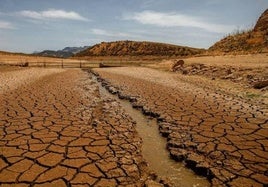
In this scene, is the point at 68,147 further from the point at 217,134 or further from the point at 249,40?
the point at 249,40

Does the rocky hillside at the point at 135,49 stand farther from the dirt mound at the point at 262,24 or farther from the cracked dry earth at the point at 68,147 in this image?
the cracked dry earth at the point at 68,147

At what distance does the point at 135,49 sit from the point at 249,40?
178 feet

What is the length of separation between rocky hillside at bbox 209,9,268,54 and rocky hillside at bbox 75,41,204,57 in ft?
133

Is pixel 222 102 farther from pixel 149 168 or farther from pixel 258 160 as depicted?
pixel 149 168

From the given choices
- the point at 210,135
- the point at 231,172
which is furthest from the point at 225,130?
the point at 231,172

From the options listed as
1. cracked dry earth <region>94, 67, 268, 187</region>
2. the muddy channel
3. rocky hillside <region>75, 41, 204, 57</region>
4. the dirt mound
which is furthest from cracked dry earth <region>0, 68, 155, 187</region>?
rocky hillside <region>75, 41, 204, 57</region>

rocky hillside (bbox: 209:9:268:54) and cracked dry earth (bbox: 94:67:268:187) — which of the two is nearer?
cracked dry earth (bbox: 94:67:268:187)

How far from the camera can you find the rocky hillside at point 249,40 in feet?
79.8

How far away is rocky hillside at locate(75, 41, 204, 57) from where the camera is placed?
243ft

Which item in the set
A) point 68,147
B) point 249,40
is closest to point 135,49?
point 249,40

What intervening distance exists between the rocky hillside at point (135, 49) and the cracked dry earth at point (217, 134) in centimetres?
6502

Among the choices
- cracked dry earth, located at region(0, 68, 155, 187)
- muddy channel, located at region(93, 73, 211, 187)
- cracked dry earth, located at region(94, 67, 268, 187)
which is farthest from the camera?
cracked dry earth, located at region(94, 67, 268, 187)

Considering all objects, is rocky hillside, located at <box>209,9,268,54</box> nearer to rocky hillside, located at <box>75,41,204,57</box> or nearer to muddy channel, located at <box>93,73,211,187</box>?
muddy channel, located at <box>93,73,211,187</box>

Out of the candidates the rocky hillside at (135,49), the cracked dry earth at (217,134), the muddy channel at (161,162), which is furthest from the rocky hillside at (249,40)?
the rocky hillside at (135,49)
